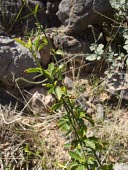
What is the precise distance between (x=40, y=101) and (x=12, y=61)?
0.33 m

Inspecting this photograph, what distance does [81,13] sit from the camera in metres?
2.32

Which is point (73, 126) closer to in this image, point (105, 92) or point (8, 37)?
Answer: point (105, 92)

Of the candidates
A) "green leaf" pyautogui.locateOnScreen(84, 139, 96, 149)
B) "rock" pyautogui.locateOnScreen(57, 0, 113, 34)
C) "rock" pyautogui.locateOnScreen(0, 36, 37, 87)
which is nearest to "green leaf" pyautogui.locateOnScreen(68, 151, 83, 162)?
"green leaf" pyautogui.locateOnScreen(84, 139, 96, 149)

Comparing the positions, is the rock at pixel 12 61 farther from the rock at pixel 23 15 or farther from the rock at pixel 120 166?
the rock at pixel 120 166

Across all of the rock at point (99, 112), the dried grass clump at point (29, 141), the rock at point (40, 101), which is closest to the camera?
the dried grass clump at point (29, 141)

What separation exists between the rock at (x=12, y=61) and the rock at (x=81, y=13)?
1.17 feet

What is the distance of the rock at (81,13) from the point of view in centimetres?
229

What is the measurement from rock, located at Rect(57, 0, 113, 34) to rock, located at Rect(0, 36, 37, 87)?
358 mm

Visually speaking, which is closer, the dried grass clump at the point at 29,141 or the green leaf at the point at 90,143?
the green leaf at the point at 90,143

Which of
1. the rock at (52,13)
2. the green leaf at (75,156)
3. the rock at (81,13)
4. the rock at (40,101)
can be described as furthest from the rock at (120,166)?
the rock at (52,13)

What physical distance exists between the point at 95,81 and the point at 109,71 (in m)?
0.12

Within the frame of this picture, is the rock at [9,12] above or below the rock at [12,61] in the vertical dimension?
above

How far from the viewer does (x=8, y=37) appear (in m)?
2.38

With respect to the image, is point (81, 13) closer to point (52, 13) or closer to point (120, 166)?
point (52, 13)
